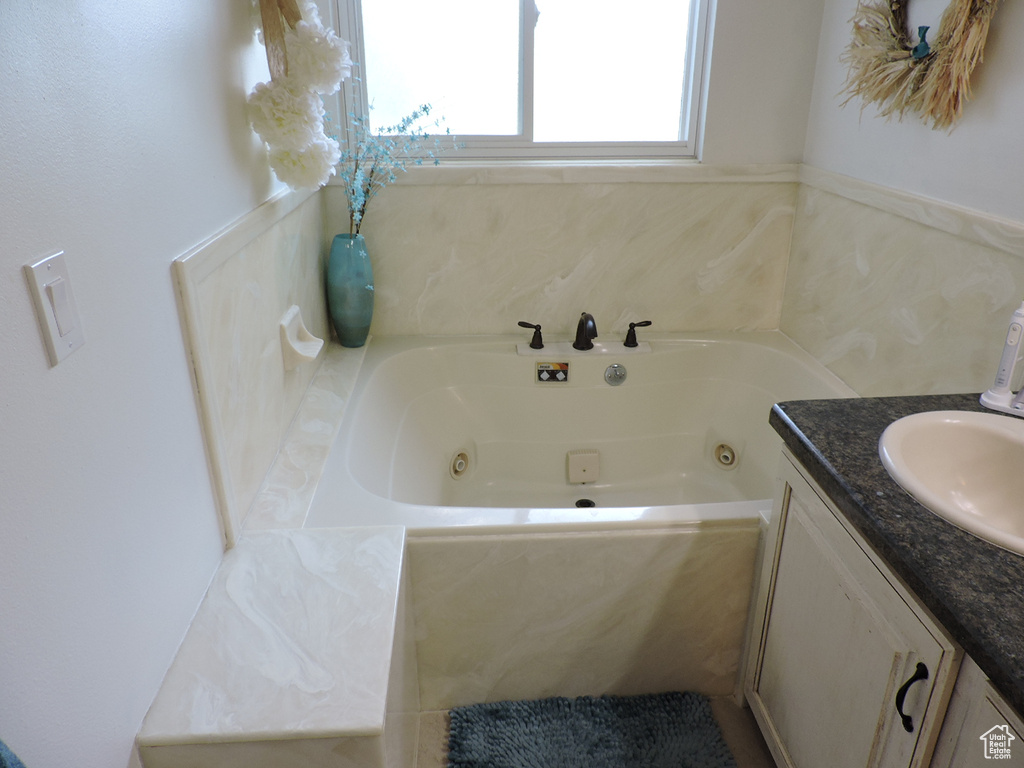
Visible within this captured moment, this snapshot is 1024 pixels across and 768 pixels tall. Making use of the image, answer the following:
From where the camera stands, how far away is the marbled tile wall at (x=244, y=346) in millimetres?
1222

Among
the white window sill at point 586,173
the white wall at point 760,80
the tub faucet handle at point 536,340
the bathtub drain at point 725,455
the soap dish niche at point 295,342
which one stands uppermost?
the white wall at point 760,80

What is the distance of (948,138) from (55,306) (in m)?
1.70

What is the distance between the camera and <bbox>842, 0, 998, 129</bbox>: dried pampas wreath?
1.44 meters

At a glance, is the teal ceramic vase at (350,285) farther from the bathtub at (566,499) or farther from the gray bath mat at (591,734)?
the gray bath mat at (591,734)

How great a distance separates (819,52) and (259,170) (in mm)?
1631

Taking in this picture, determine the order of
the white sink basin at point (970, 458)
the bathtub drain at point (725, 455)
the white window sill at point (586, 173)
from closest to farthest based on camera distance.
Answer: the white sink basin at point (970, 458)
the white window sill at point (586, 173)
the bathtub drain at point (725, 455)

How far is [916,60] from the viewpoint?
1587mm

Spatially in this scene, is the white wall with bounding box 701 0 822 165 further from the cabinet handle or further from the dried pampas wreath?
the cabinet handle

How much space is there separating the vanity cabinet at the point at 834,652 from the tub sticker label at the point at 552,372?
1000 mm

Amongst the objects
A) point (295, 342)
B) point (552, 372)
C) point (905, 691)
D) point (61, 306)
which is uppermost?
point (61, 306)

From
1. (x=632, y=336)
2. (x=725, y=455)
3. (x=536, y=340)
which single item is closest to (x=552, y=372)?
(x=536, y=340)

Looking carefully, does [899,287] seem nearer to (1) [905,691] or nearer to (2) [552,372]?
(2) [552,372]

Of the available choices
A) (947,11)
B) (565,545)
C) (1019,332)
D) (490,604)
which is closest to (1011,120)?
(947,11)

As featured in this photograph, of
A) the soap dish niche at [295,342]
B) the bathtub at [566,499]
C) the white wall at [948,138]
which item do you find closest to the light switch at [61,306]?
the bathtub at [566,499]
